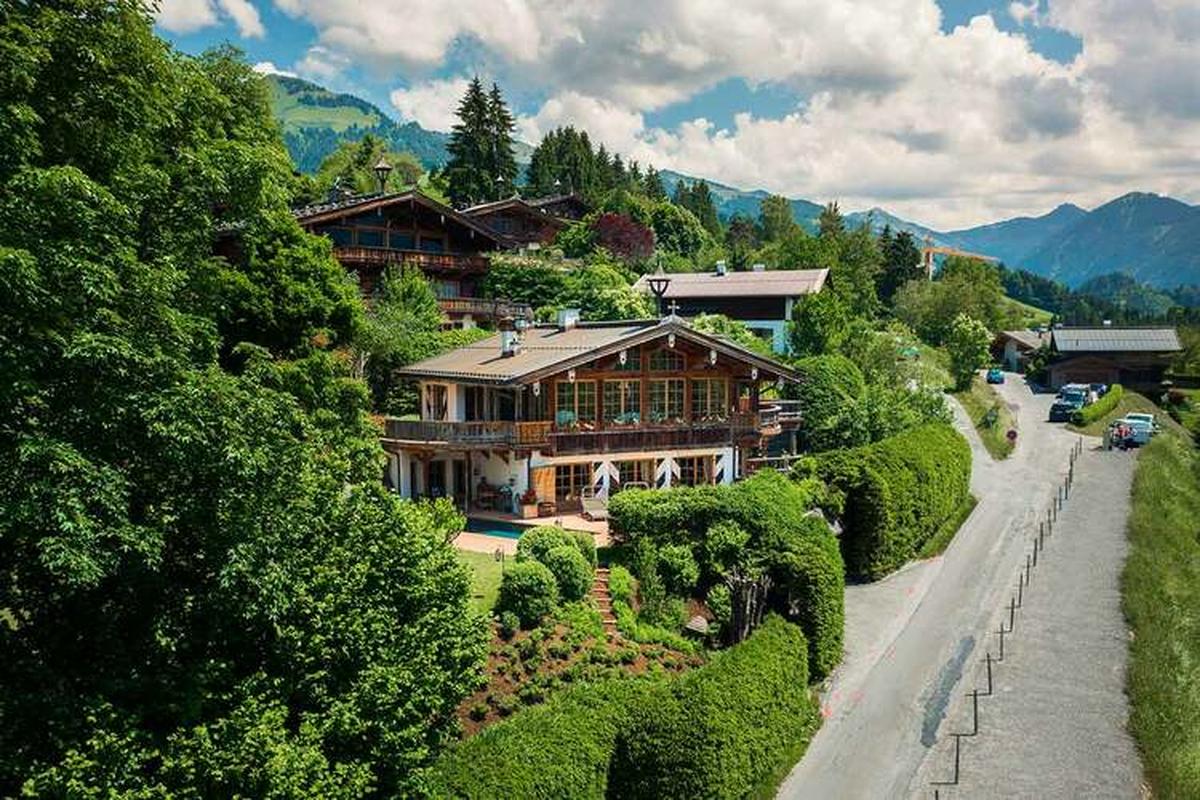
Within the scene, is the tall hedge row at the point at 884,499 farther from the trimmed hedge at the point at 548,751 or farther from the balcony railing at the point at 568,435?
the trimmed hedge at the point at 548,751

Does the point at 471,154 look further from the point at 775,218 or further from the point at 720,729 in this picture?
the point at 720,729

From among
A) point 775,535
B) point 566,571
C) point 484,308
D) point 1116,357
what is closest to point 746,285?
point 484,308

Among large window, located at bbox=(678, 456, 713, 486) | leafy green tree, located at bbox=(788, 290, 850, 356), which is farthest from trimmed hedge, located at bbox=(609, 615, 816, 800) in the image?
leafy green tree, located at bbox=(788, 290, 850, 356)

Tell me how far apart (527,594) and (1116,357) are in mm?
72000

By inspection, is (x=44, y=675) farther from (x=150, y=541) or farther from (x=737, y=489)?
(x=737, y=489)

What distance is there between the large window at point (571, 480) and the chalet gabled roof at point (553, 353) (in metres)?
3.79

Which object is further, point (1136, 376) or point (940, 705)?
point (1136, 376)

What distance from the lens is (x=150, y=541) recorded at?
476 inches

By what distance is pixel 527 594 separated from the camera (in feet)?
70.5

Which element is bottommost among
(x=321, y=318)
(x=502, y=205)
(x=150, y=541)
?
(x=150, y=541)

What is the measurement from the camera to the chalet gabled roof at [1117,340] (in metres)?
76.8

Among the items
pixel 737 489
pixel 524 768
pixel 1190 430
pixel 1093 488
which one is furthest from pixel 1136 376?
pixel 524 768

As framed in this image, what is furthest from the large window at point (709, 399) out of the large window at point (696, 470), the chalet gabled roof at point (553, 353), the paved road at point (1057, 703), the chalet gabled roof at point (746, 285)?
the chalet gabled roof at point (746, 285)

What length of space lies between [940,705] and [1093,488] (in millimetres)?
27433
